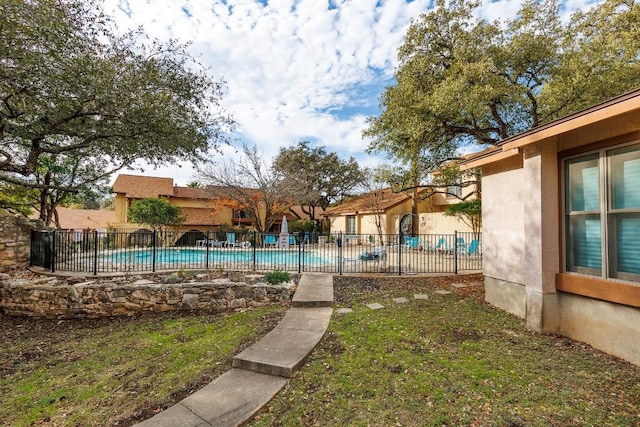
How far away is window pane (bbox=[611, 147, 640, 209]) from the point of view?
396cm

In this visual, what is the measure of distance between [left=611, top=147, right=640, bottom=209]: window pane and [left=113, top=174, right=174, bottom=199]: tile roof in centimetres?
2896

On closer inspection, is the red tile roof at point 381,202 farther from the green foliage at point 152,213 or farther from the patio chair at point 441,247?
the green foliage at point 152,213

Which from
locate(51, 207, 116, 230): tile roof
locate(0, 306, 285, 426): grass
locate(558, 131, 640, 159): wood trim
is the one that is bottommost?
locate(0, 306, 285, 426): grass

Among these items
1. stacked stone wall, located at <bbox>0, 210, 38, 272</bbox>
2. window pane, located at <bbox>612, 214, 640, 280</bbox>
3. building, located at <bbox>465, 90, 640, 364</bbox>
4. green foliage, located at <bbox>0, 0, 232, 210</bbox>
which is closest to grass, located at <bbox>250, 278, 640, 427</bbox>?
building, located at <bbox>465, 90, 640, 364</bbox>

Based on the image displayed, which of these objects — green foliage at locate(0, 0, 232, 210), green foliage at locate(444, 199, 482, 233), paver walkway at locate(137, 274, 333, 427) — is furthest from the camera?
green foliage at locate(444, 199, 482, 233)

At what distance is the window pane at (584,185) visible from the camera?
14.6 ft

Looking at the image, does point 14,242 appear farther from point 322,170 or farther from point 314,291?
point 322,170

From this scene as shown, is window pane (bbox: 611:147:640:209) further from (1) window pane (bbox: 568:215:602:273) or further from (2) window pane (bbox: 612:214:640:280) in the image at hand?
(1) window pane (bbox: 568:215:602:273)

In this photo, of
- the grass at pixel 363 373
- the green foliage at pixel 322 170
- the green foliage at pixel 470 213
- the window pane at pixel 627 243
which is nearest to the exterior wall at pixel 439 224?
the green foliage at pixel 470 213

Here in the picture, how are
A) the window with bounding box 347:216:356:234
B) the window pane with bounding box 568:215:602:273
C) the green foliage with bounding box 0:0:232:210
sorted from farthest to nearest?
the window with bounding box 347:216:356:234, the green foliage with bounding box 0:0:232:210, the window pane with bounding box 568:215:602:273

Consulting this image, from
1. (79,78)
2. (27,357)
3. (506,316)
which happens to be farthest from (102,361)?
(506,316)

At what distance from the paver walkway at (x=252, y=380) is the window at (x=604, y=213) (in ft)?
14.7

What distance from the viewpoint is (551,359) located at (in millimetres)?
4043

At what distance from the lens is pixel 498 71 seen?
8.77 m
